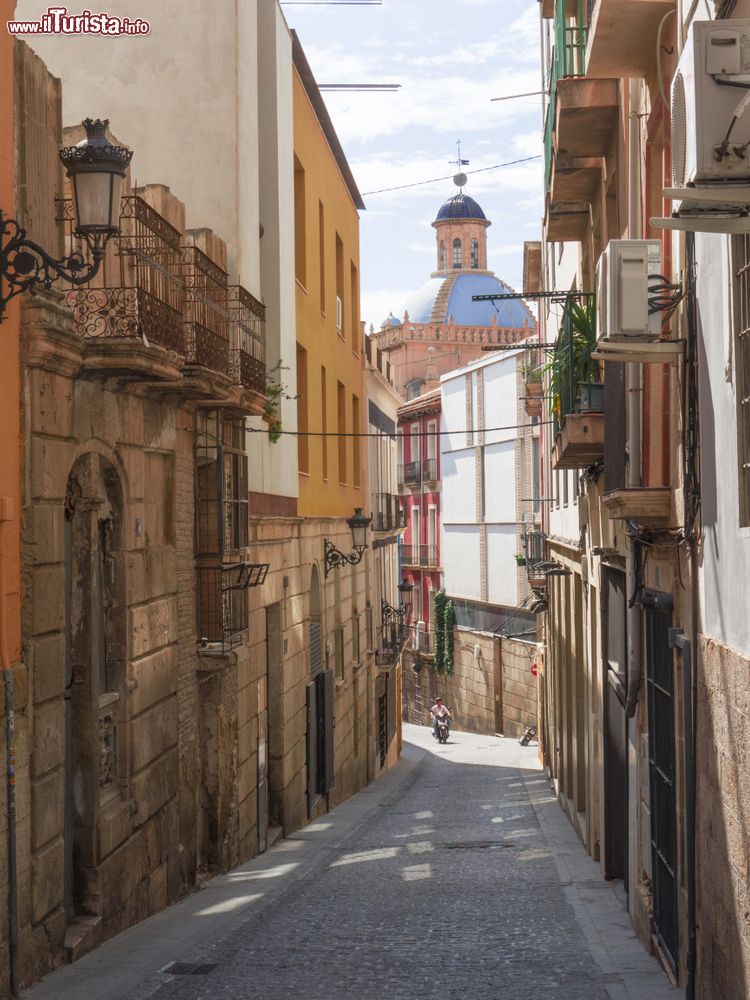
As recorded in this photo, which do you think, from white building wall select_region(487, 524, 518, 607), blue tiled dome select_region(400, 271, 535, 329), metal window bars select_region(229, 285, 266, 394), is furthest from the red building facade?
metal window bars select_region(229, 285, 266, 394)

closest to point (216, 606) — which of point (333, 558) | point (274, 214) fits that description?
point (274, 214)

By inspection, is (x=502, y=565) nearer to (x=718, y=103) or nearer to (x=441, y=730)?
(x=441, y=730)

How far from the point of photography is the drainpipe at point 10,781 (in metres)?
7.95

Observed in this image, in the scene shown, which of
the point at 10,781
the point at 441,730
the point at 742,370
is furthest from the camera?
the point at 441,730

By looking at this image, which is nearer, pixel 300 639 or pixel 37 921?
pixel 37 921

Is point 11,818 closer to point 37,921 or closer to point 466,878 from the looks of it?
point 37,921

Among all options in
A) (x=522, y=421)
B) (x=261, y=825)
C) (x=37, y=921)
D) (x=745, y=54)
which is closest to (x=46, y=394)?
(x=37, y=921)

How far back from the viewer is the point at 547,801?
22703 millimetres

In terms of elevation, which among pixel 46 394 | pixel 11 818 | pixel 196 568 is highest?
pixel 46 394

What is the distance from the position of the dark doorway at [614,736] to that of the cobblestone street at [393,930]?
447mm

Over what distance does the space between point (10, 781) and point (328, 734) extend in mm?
13816

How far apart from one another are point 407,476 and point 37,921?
51.8 metres

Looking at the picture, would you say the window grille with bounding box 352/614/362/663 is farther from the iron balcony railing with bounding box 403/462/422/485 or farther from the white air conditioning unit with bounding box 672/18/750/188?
the iron balcony railing with bounding box 403/462/422/485

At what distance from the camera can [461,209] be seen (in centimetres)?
8350
